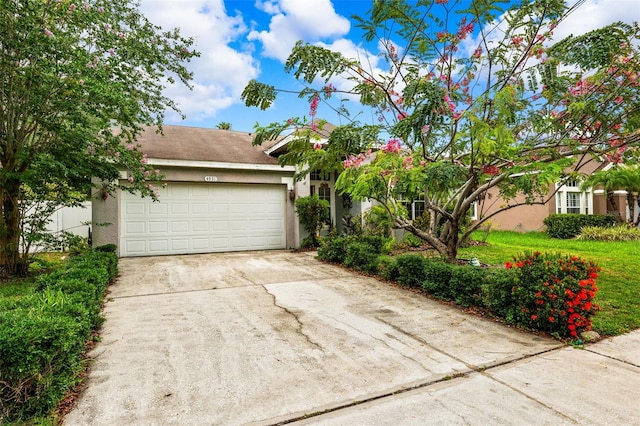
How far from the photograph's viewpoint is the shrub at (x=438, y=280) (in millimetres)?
5434

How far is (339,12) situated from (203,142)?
775 cm

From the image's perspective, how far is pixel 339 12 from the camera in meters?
6.73

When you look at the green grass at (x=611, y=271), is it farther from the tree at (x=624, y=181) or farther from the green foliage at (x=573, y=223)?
the tree at (x=624, y=181)

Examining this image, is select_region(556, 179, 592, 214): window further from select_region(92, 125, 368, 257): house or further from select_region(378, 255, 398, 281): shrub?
select_region(378, 255, 398, 281): shrub

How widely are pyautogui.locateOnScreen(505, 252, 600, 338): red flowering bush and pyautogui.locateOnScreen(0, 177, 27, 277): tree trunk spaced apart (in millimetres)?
8802

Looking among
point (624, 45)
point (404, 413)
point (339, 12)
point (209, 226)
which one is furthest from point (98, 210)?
point (624, 45)

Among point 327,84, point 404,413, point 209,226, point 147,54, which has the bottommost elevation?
point 404,413

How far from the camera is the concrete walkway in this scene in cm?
249

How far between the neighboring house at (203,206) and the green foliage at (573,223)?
414 inches

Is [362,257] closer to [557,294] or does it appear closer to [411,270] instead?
[411,270]

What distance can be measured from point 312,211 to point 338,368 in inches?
318

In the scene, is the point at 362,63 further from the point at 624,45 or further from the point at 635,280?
the point at 635,280

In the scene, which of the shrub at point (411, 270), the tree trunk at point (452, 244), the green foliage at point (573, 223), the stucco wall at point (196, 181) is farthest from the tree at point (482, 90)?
the green foliage at point (573, 223)

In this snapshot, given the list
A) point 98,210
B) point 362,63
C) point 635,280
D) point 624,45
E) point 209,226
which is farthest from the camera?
point 209,226
